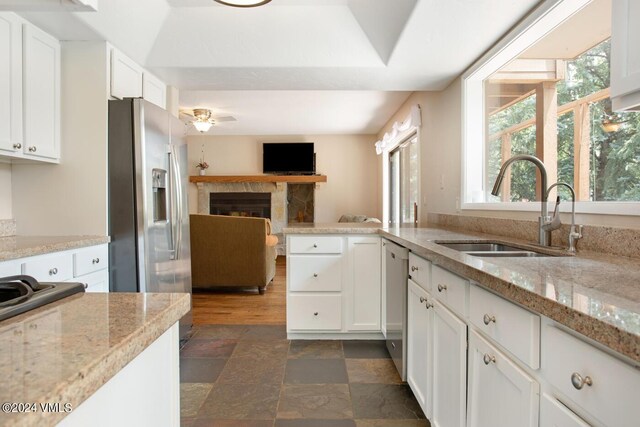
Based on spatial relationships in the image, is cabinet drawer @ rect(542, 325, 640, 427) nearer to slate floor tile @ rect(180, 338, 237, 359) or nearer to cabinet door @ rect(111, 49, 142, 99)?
slate floor tile @ rect(180, 338, 237, 359)

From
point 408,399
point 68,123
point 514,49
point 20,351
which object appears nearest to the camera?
point 20,351

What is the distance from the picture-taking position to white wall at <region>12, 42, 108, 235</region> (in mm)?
2363

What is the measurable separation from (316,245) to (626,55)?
83.0 inches

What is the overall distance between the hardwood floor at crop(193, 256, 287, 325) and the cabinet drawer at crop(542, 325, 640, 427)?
9.02 feet

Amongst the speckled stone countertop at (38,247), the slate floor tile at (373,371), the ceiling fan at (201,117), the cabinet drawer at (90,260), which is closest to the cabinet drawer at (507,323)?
the slate floor tile at (373,371)

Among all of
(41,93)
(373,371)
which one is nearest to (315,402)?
(373,371)

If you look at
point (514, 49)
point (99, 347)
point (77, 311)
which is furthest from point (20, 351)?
point (514, 49)

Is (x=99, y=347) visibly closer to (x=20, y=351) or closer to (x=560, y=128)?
(x=20, y=351)

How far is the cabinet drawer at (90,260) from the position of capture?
1969 mm

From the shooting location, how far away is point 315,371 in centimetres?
234

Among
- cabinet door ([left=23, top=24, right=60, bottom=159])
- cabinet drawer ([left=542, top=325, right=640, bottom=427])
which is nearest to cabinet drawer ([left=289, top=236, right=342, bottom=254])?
cabinet door ([left=23, top=24, right=60, bottom=159])

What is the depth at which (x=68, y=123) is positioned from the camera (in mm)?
2383

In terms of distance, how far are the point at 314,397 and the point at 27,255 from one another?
1.57 metres

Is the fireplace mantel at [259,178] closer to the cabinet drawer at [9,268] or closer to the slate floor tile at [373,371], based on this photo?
the slate floor tile at [373,371]
